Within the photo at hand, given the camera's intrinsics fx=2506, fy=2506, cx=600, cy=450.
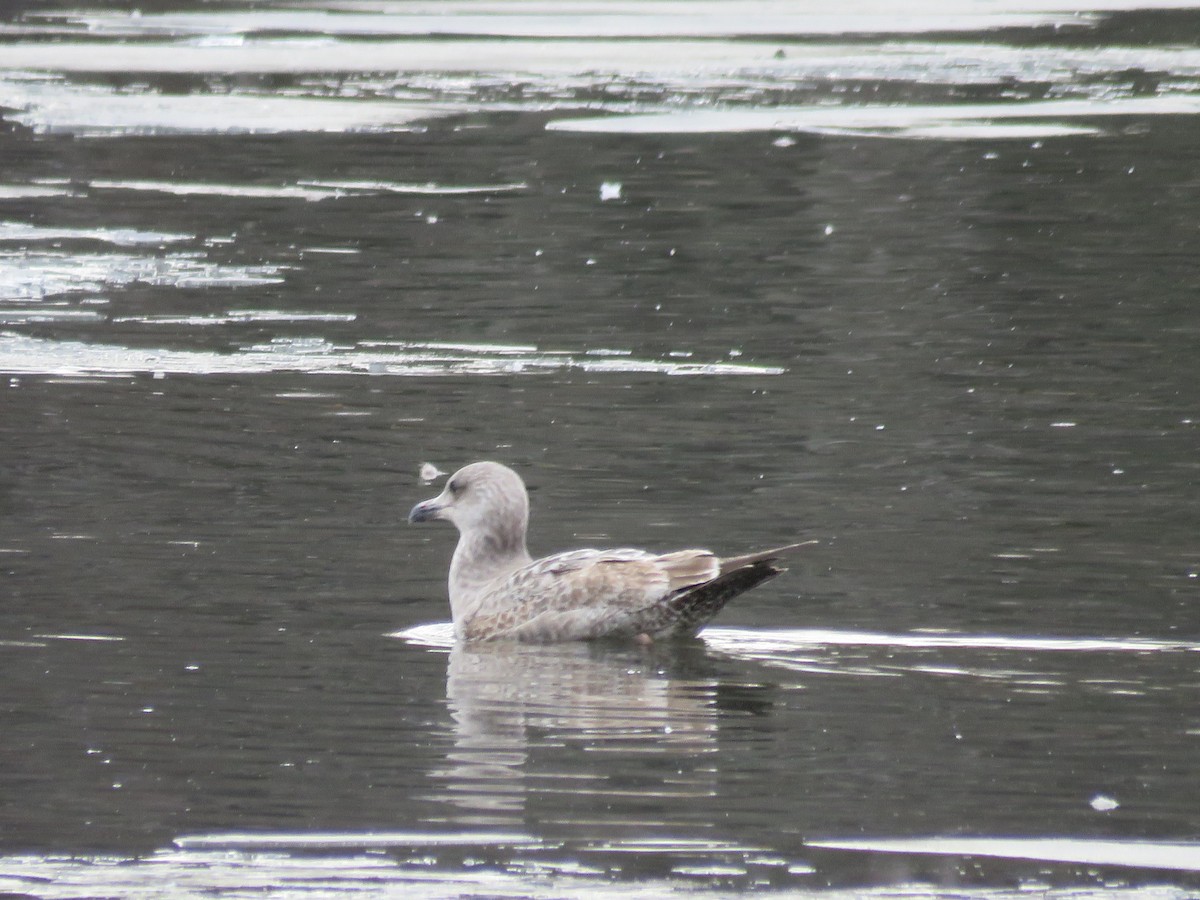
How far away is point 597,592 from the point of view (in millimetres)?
9062

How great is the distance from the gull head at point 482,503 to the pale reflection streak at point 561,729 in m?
0.75

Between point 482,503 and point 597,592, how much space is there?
895 millimetres

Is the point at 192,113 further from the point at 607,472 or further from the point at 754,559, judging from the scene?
the point at 754,559

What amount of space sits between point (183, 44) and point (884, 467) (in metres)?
19.1

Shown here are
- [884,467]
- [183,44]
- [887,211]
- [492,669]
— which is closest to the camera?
[492,669]

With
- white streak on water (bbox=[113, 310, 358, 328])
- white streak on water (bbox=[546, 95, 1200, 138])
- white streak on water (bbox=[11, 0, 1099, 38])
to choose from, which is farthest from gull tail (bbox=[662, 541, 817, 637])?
white streak on water (bbox=[11, 0, 1099, 38])

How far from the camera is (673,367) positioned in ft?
44.3

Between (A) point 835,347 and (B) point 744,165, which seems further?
(B) point 744,165

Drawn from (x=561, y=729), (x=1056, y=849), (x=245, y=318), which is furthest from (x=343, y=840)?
(x=245, y=318)

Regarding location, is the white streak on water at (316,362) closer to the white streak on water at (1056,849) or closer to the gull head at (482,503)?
the gull head at (482,503)

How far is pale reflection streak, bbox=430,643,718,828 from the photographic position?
Answer: 6719 millimetres

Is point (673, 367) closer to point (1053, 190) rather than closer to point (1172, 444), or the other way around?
point (1172, 444)

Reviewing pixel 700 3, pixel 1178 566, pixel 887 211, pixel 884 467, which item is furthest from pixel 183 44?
pixel 1178 566

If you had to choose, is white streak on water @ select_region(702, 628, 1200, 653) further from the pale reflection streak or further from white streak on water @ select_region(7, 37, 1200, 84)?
white streak on water @ select_region(7, 37, 1200, 84)
